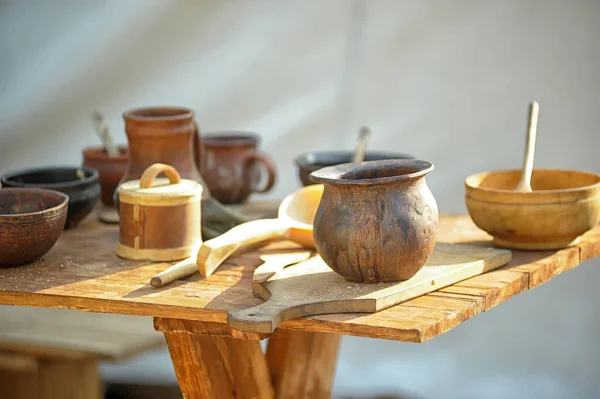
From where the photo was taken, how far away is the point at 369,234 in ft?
5.39

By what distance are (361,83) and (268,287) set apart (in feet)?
5.43

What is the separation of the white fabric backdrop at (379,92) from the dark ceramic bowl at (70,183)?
1.09 meters

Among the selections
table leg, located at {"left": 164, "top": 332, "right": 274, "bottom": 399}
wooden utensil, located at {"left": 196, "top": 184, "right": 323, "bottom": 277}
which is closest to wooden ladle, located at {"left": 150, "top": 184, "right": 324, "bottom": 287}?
wooden utensil, located at {"left": 196, "top": 184, "right": 323, "bottom": 277}

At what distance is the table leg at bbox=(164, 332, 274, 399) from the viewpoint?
1791 mm

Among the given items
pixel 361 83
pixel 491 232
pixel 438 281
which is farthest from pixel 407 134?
pixel 438 281

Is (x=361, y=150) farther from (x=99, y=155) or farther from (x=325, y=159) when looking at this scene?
(x=99, y=155)

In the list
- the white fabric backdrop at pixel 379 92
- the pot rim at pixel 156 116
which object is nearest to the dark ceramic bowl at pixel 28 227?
the pot rim at pixel 156 116

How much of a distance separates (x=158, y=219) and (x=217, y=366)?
29 cm

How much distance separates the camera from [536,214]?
191 centimetres

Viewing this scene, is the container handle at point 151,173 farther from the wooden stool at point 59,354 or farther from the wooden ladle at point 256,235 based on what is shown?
the wooden stool at point 59,354

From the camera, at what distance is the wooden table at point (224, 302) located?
1563mm

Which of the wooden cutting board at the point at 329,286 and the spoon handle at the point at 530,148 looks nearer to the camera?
the wooden cutting board at the point at 329,286

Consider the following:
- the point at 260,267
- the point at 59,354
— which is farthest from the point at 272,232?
the point at 59,354

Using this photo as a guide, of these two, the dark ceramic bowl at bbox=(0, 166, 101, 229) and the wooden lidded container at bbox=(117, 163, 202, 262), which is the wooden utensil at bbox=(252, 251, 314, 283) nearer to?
the wooden lidded container at bbox=(117, 163, 202, 262)
